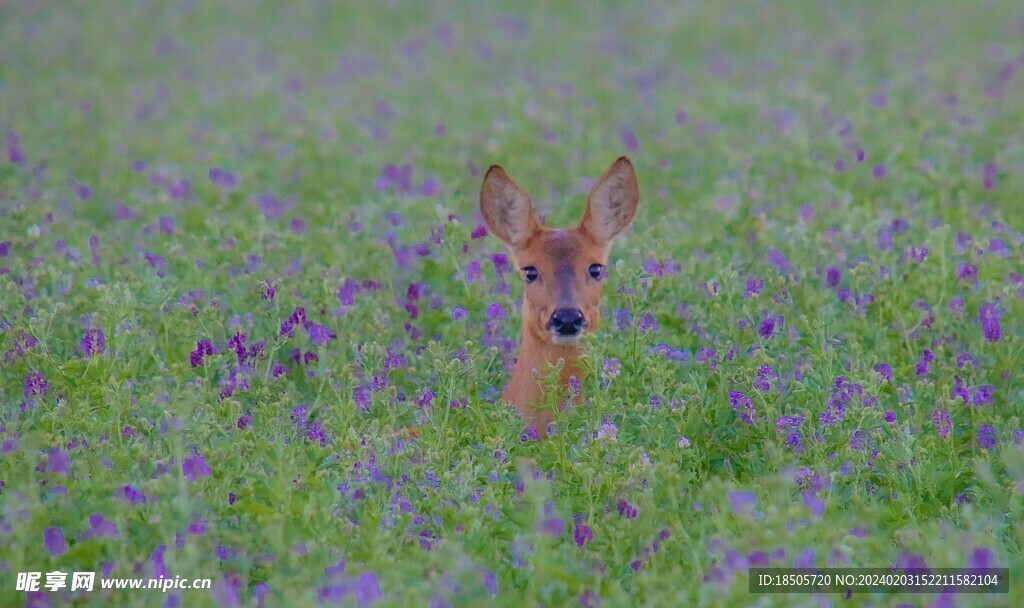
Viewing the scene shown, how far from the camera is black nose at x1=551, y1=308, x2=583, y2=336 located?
6.20 m

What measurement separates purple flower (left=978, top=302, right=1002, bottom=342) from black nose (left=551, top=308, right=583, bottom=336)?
177 cm

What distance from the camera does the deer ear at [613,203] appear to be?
6.89 m

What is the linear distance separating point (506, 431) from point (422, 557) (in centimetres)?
97

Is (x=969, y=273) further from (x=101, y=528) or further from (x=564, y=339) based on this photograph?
(x=101, y=528)

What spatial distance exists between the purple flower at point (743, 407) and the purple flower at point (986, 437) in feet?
3.07

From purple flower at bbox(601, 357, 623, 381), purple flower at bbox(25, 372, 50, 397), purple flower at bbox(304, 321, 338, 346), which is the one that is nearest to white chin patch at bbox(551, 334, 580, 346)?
purple flower at bbox(601, 357, 623, 381)

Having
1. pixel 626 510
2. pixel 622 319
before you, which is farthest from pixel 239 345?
pixel 626 510

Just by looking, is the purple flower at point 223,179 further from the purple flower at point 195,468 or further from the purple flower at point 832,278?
the purple flower at point 195,468

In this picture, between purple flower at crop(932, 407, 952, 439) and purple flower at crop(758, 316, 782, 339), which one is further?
purple flower at crop(758, 316, 782, 339)

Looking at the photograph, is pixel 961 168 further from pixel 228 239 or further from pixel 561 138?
pixel 228 239

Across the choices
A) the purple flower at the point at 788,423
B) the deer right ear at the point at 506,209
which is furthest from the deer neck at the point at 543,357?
the purple flower at the point at 788,423

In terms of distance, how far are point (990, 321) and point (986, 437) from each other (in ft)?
2.37

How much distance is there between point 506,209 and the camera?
23.0ft

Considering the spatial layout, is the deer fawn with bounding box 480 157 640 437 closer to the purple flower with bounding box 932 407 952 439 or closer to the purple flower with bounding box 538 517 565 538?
the purple flower with bounding box 932 407 952 439
